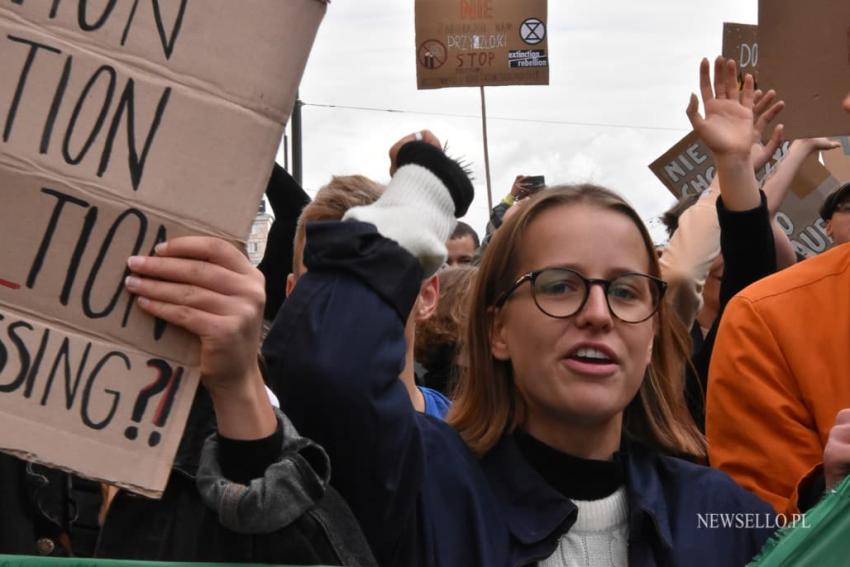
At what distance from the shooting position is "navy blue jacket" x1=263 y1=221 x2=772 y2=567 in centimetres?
175

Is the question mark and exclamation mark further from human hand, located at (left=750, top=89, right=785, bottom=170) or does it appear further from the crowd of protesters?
human hand, located at (left=750, top=89, right=785, bottom=170)

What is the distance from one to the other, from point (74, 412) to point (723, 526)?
3.17ft

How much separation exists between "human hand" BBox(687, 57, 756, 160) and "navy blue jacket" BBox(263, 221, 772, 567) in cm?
107

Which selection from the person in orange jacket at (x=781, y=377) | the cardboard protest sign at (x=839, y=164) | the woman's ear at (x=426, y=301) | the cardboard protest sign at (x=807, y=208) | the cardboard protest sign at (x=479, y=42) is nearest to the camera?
the person in orange jacket at (x=781, y=377)

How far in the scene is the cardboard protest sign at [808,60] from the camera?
285cm

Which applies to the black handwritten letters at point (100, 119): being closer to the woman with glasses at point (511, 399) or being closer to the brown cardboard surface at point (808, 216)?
the woman with glasses at point (511, 399)

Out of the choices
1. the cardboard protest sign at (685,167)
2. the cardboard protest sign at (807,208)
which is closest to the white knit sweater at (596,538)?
the cardboard protest sign at (807,208)

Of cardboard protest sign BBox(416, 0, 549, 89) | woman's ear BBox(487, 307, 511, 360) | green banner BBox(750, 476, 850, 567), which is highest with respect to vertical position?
cardboard protest sign BBox(416, 0, 549, 89)

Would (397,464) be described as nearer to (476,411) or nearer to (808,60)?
(476,411)

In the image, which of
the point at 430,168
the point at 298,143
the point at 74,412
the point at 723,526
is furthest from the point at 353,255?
the point at 298,143

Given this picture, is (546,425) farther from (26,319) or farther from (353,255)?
(26,319)

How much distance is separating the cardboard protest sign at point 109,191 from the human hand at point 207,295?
0.02 metres

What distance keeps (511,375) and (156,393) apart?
704mm

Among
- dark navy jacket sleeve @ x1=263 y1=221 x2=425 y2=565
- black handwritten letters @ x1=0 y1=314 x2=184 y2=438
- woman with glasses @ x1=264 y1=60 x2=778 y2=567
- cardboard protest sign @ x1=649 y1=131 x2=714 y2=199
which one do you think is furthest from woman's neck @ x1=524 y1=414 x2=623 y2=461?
cardboard protest sign @ x1=649 y1=131 x2=714 y2=199
